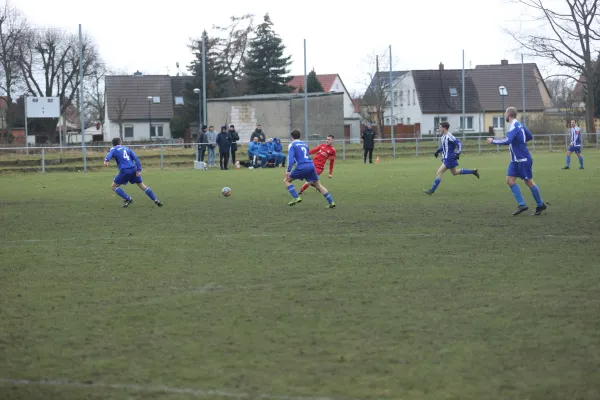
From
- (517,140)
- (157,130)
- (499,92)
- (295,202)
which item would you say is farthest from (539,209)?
(157,130)

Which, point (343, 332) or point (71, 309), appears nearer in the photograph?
point (343, 332)

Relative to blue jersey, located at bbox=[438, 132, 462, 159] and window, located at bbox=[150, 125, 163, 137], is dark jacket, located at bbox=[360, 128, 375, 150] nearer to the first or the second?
blue jersey, located at bbox=[438, 132, 462, 159]

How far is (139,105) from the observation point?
295 feet

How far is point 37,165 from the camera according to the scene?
39375 millimetres

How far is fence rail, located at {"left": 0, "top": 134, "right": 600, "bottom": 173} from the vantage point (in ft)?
128

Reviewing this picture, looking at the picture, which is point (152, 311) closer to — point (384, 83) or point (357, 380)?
point (357, 380)

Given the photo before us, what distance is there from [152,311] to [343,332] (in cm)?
185

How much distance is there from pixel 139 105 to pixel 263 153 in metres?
54.4

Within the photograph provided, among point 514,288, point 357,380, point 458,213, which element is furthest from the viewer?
point 458,213

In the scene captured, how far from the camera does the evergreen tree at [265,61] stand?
3214 inches

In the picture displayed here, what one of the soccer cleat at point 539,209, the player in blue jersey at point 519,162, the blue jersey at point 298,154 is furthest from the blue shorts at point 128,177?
the soccer cleat at point 539,209

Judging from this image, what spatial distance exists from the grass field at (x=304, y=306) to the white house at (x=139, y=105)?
245 feet

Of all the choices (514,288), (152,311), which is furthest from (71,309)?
(514,288)

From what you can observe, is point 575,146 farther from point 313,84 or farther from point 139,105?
point 139,105
